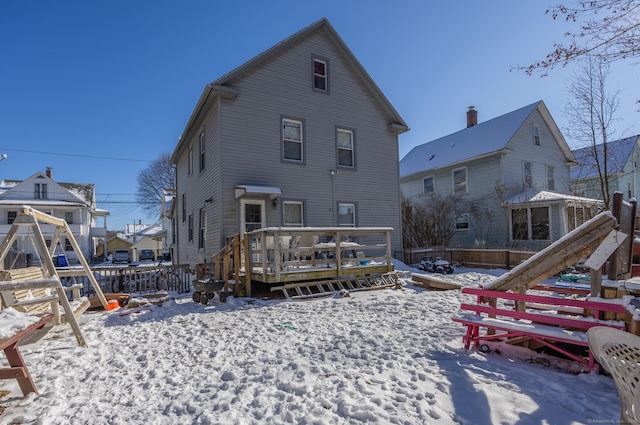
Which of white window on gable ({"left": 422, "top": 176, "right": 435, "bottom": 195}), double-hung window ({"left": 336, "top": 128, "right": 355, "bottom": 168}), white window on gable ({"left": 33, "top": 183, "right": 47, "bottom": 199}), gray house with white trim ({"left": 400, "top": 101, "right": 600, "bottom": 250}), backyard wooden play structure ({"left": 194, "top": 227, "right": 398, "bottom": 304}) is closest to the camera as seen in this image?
backyard wooden play structure ({"left": 194, "top": 227, "right": 398, "bottom": 304})

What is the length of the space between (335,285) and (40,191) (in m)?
34.9

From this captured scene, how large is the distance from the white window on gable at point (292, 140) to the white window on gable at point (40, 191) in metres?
31.0

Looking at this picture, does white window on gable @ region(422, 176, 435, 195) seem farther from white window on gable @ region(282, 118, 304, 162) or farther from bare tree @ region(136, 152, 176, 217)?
bare tree @ region(136, 152, 176, 217)

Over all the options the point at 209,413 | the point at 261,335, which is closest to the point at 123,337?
the point at 261,335

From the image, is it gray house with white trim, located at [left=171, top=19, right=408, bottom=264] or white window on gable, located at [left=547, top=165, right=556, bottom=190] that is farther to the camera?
white window on gable, located at [left=547, top=165, right=556, bottom=190]

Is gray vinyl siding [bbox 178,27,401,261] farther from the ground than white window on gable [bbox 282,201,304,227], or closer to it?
farther from the ground

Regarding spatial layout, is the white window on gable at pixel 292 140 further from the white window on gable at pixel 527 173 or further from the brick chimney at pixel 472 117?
the brick chimney at pixel 472 117

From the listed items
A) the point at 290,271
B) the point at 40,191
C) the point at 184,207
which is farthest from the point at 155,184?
the point at 290,271

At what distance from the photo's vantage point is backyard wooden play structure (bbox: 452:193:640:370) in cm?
375

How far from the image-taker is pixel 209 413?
2883 mm

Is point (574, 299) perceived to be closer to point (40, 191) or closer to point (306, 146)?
point (306, 146)

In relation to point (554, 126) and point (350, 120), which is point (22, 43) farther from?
point (554, 126)

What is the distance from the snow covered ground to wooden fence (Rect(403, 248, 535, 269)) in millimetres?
8984

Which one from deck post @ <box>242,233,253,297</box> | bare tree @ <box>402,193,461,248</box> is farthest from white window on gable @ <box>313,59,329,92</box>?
bare tree @ <box>402,193,461,248</box>
